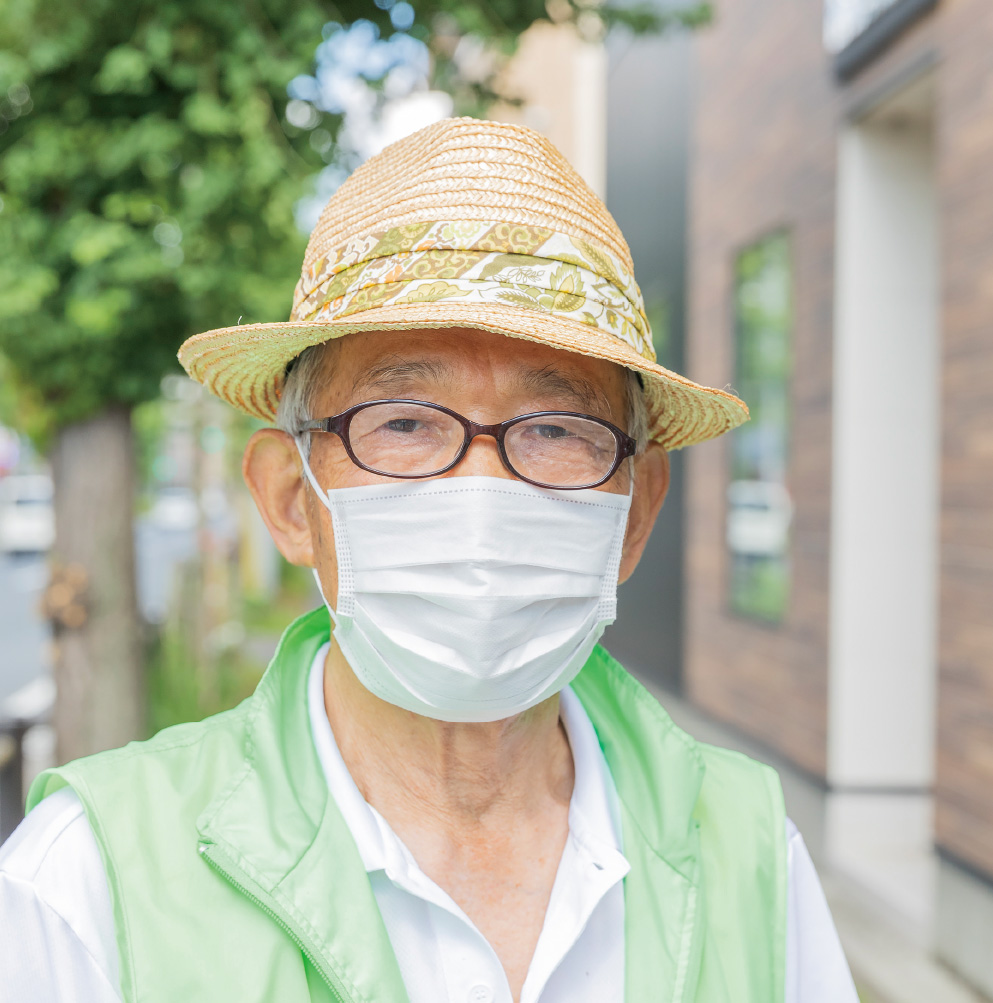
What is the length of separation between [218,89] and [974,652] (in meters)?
3.79

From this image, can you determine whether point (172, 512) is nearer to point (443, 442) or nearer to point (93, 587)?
point (93, 587)

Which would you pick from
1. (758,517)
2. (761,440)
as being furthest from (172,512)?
(761,440)

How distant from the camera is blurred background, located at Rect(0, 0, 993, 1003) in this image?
3715mm

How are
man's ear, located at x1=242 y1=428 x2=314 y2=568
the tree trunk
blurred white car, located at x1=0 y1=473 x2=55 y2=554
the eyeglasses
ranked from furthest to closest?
1. blurred white car, located at x1=0 y1=473 x2=55 y2=554
2. the tree trunk
3. man's ear, located at x1=242 y1=428 x2=314 y2=568
4. the eyeglasses

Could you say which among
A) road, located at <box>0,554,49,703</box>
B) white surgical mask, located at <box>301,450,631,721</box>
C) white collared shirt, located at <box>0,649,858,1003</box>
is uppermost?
white surgical mask, located at <box>301,450,631,721</box>

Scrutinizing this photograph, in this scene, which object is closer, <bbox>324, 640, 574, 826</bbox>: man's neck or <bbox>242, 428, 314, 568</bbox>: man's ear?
<bbox>324, 640, 574, 826</bbox>: man's neck

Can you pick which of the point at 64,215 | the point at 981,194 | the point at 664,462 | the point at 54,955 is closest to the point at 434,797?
the point at 54,955

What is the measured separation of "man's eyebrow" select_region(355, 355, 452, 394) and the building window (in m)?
5.42

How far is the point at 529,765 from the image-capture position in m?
1.69

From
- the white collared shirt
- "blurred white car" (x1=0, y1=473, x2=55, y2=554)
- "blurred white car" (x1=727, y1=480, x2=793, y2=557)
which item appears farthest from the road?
"blurred white car" (x1=727, y1=480, x2=793, y2=557)

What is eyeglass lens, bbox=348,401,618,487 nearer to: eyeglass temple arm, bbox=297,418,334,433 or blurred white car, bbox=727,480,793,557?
eyeglass temple arm, bbox=297,418,334,433

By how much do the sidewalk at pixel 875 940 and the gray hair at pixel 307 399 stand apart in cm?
361

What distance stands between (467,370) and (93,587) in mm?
3893

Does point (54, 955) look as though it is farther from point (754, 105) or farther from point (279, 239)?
point (754, 105)
